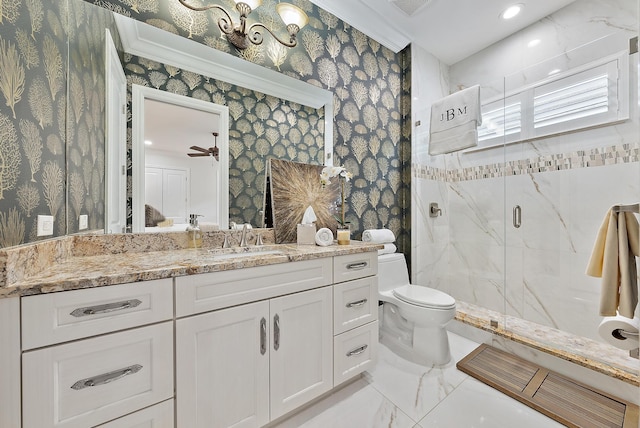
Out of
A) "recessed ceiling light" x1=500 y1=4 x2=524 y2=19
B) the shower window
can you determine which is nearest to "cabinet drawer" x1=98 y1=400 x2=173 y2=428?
the shower window

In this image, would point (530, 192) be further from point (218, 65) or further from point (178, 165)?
point (178, 165)

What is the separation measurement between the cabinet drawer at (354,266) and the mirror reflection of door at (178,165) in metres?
0.81

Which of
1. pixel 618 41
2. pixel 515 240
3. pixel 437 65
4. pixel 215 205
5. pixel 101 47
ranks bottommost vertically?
pixel 515 240

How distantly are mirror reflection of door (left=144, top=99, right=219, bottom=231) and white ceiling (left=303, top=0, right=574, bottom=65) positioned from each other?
1462 millimetres

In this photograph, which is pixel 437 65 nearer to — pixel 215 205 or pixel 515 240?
pixel 515 240

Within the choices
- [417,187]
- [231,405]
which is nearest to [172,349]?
[231,405]

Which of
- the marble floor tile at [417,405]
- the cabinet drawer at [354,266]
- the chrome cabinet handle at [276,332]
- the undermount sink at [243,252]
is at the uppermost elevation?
the undermount sink at [243,252]

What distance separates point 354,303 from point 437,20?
99.5 inches

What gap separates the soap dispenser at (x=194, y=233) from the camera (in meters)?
1.42

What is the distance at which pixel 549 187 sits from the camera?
212cm

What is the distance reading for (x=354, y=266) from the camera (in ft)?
4.89

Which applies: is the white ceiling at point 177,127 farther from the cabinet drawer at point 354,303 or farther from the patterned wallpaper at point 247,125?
the cabinet drawer at point 354,303

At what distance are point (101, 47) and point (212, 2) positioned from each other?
2.30 feet

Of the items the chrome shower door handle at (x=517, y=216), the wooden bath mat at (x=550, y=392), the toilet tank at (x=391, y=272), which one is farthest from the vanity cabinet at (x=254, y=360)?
the chrome shower door handle at (x=517, y=216)
